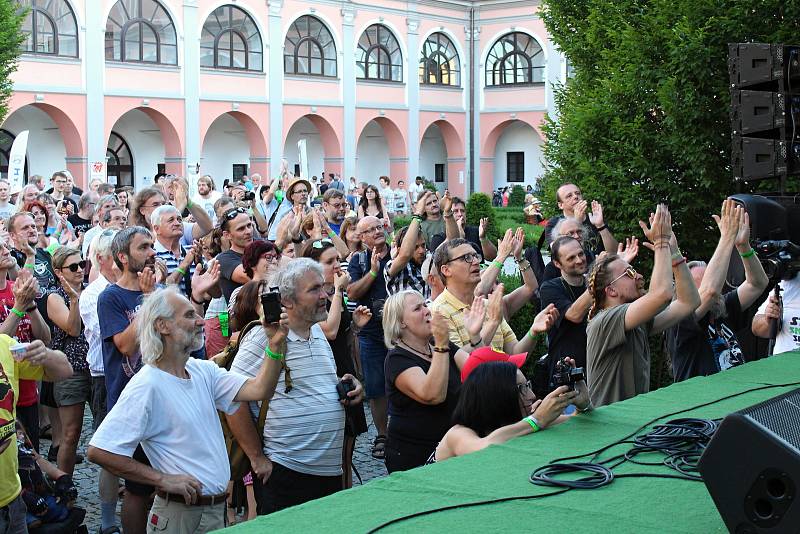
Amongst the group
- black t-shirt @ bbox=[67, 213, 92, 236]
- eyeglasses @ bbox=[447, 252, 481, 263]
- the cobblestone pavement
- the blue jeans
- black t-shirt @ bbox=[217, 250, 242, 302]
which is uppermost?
black t-shirt @ bbox=[67, 213, 92, 236]

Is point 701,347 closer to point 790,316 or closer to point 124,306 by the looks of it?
point 790,316

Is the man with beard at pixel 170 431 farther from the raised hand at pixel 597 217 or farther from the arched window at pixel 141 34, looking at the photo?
the arched window at pixel 141 34

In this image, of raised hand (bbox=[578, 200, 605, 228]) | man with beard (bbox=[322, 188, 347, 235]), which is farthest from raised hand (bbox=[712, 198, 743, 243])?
man with beard (bbox=[322, 188, 347, 235])

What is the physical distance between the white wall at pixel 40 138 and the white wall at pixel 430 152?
56.8 ft

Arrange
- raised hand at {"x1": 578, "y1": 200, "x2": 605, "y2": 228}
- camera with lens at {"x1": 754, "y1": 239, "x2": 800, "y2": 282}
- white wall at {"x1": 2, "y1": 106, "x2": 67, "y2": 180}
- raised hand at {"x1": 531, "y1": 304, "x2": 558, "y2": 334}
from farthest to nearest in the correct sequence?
1. white wall at {"x1": 2, "y1": 106, "x2": 67, "y2": 180}
2. raised hand at {"x1": 578, "y1": 200, "x2": 605, "y2": 228}
3. camera with lens at {"x1": 754, "y1": 239, "x2": 800, "y2": 282}
4. raised hand at {"x1": 531, "y1": 304, "x2": 558, "y2": 334}

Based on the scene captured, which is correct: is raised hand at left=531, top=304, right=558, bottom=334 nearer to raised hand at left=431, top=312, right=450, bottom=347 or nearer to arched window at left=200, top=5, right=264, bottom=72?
raised hand at left=431, top=312, right=450, bottom=347

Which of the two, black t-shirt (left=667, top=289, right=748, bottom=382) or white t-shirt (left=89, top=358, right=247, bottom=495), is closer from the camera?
white t-shirt (left=89, top=358, right=247, bottom=495)

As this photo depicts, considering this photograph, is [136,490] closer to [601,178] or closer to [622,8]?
[601,178]

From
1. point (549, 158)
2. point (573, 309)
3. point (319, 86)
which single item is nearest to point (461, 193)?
point (319, 86)

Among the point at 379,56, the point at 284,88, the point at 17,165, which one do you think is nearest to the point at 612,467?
the point at 17,165

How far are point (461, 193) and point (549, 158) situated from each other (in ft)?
110

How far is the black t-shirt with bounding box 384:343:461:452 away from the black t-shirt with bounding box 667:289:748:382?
1.91 meters

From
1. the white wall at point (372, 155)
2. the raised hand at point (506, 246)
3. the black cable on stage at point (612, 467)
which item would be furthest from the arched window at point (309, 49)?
the black cable on stage at point (612, 467)

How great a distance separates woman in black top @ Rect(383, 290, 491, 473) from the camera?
503 cm
